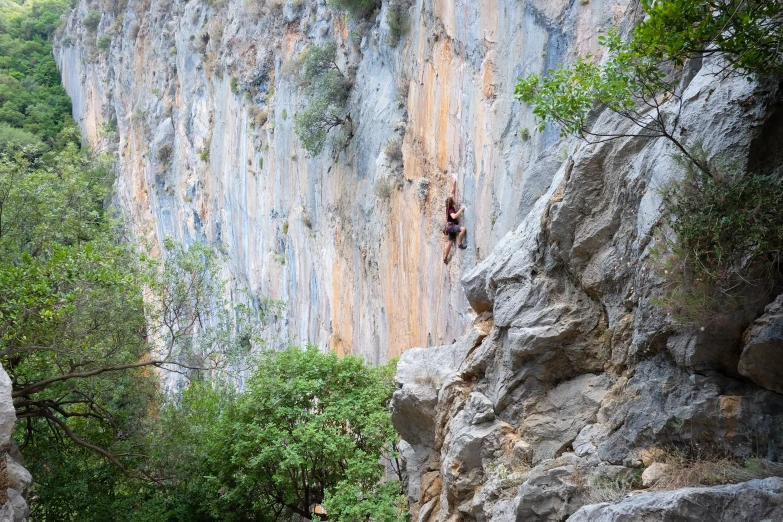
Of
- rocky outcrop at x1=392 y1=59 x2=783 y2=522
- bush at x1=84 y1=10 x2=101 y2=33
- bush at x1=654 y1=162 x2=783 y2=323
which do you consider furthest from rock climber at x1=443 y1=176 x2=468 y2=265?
bush at x1=84 y1=10 x2=101 y2=33

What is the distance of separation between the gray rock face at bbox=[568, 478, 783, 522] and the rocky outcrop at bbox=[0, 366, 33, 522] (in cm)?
797

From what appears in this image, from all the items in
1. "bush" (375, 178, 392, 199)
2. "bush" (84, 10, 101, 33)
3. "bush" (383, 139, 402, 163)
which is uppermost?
"bush" (84, 10, 101, 33)

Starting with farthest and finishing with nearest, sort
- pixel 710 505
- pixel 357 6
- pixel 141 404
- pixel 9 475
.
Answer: pixel 357 6 < pixel 141 404 < pixel 9 475 < pixel 710 505

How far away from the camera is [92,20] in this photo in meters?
43.5

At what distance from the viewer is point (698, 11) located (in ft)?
16.9

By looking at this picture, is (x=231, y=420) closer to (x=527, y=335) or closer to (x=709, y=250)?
(x=527, y=335)

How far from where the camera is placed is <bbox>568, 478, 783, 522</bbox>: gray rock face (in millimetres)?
4762

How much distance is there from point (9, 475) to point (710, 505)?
9.47 m

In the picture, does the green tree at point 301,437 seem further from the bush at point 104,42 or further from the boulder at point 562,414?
the bush at point 104,42

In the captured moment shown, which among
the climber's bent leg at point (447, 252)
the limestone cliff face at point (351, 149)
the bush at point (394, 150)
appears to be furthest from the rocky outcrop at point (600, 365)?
the bush at point (394, 150)

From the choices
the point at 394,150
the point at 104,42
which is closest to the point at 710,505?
the point at 394,150

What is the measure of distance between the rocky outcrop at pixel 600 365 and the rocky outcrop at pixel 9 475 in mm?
5773

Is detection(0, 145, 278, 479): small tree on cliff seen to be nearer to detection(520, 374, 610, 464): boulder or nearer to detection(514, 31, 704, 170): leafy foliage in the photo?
detection(520, 374, 610, 464): boulder

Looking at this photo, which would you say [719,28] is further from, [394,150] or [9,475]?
[394,150]
